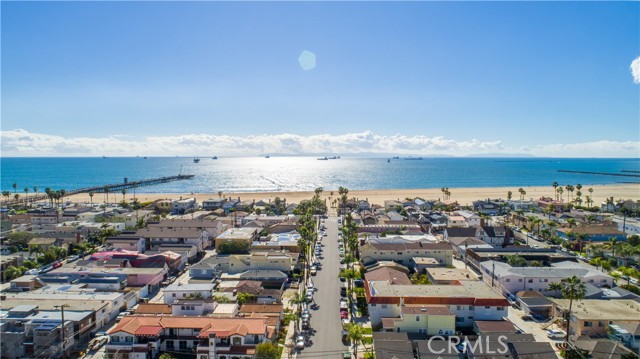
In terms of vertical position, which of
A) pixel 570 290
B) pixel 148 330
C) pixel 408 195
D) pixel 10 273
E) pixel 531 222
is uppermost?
pixel 570 290

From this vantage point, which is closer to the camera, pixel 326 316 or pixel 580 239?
pixel 326 316

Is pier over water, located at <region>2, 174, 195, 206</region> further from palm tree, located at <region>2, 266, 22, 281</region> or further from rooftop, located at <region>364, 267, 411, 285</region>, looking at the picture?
rooftop, located at <region>364, 267, 411, 285</region>

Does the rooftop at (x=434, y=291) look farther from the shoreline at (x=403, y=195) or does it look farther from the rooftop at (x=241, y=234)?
the shoreline at (x=403, y=195)

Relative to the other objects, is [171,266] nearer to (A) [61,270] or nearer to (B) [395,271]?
(A) [61,270]

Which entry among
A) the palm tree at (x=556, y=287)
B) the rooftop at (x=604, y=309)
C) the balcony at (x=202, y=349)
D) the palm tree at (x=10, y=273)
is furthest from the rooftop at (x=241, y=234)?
the rooftop at (x=604, y=309)

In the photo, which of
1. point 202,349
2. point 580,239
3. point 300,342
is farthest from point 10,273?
point 580,239

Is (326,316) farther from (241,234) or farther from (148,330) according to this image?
(241,234)
